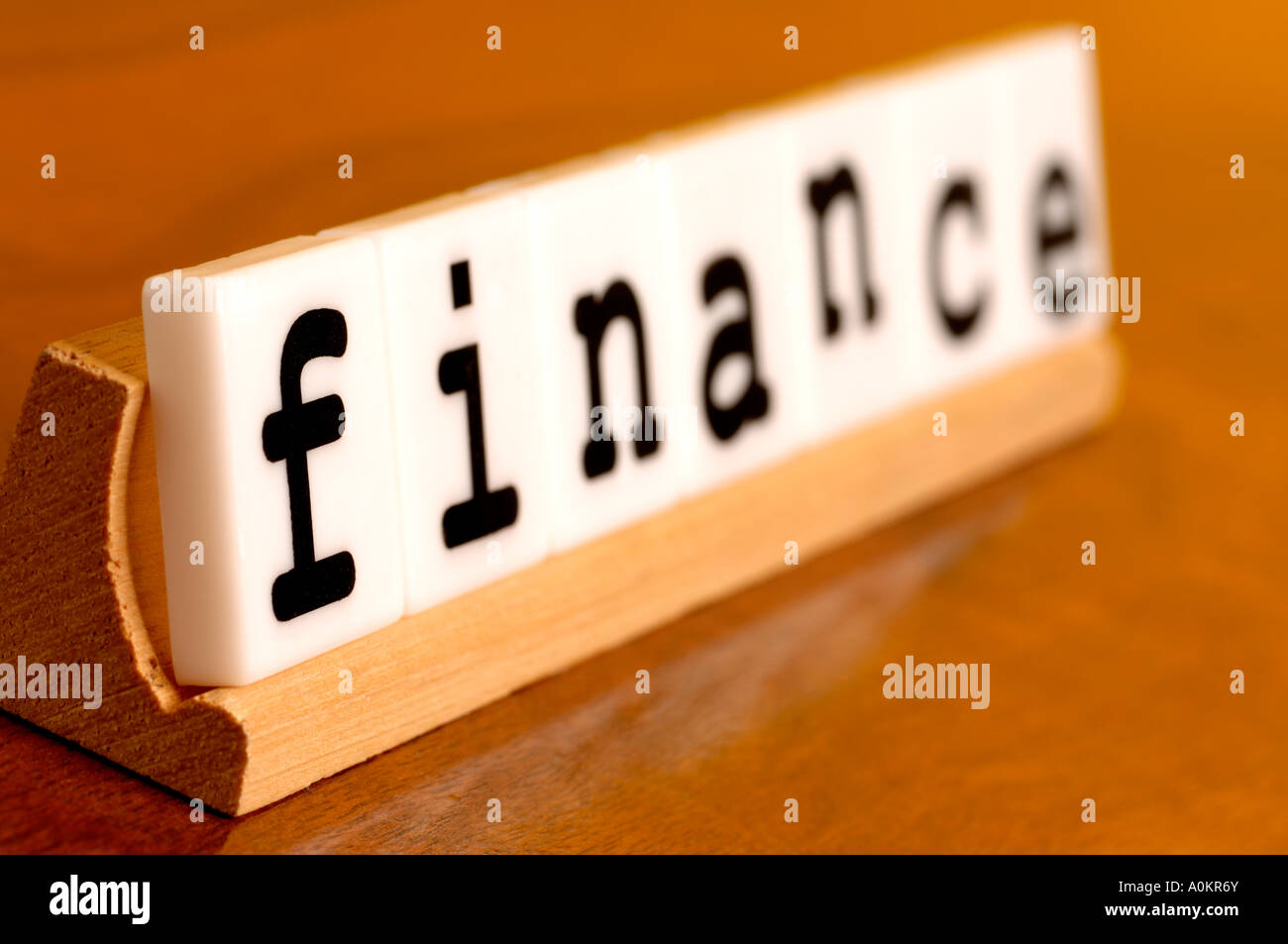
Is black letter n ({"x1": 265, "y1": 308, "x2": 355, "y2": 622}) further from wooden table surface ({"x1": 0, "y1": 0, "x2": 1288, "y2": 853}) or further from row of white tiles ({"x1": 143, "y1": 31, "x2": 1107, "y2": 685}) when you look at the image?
wooden table surface ({"x1": 0, "y1": 0, "x2": 1288, "y2": 853})

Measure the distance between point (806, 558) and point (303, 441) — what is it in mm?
420

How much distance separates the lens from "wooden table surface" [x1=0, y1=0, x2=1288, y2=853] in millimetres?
836

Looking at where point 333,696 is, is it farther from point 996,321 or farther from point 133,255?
point 996,321

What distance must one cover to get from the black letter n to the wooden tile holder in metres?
0.04

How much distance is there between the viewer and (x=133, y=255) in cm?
124

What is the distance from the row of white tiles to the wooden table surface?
0.09 metres

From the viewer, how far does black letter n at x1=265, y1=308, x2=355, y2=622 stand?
2.66ft

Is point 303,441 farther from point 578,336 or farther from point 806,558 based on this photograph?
point 806,558

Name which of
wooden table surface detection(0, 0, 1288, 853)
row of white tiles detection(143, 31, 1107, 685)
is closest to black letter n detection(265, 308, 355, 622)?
row of white tiles detection(143, 31, 1107, 685)

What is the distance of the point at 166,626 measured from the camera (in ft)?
2.71

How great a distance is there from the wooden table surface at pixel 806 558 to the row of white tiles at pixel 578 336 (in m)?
0.09

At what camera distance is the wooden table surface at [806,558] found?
2.74ft

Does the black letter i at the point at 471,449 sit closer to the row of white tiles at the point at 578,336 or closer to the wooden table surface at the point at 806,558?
the row of white tiles at the point at 578,336
